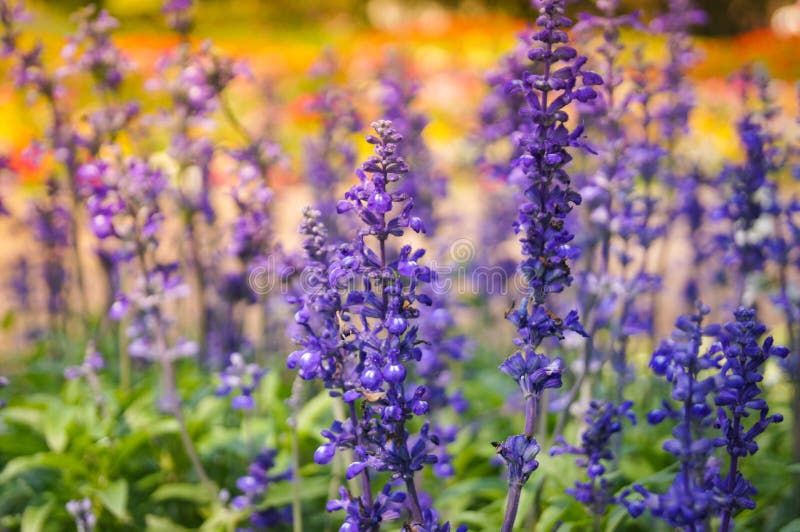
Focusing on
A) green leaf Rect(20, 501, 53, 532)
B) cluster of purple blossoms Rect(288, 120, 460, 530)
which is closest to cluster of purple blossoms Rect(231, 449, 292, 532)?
green leaf Rect(20, 501, 53, 532)

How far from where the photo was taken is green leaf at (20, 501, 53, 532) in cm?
375

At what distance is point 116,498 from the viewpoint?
3.82 m

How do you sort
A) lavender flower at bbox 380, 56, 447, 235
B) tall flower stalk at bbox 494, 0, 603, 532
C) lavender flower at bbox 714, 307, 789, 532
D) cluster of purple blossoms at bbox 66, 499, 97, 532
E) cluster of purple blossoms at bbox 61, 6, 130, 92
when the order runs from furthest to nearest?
lavender flower at bbox 380, 56, 447, 235, cluster of purple blossoms at bbox 61, 6, 130, 92, cluster of purple blossoms at bbox 66, 499, 97, 532, tall flower stalk at bbox 494, 0, 603, 532, lavender flower at bbox 714, 307, 789, 532

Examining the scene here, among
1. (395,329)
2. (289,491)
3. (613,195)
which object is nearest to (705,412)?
(395,329)

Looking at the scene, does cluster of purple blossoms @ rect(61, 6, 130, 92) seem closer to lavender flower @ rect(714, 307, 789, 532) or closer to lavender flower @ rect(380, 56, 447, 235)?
lavender flower @ rect(380, 56, 447, 235)

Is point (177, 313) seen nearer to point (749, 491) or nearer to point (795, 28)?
point (749, 491)

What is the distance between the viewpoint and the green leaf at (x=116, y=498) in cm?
371

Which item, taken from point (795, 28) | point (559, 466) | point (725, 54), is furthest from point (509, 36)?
point (559, 466)

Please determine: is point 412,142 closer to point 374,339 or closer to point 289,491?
point 289,491

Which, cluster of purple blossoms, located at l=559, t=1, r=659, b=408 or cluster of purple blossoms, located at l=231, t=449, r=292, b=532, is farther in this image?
cluster of purple blossoms, located at l=559, t=1, r=659, b=408

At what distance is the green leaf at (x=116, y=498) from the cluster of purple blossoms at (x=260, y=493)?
0.54 m

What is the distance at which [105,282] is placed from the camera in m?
5.57

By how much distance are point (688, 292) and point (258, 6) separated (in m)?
35.5

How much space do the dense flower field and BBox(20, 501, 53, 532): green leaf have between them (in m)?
0.02
